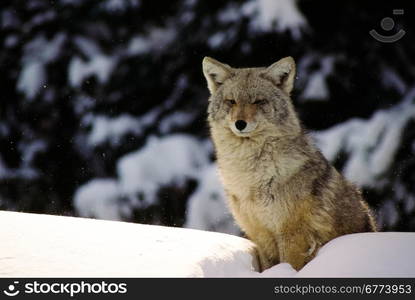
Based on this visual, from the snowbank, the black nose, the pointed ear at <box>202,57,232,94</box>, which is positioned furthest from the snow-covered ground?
the pointed ear at <box>202,57,232,94</box>

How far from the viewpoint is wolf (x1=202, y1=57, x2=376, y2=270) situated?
160 inches

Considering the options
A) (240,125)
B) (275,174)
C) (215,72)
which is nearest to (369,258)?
(275,174)

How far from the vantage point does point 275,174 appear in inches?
162

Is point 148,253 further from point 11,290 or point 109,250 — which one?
point 11,290

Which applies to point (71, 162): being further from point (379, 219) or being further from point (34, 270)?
point (34, 270)

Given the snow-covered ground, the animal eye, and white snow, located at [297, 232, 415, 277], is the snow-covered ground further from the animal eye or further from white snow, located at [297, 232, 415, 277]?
the animal eye

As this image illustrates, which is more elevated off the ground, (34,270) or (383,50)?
(383,50)

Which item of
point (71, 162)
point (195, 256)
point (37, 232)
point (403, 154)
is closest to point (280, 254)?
point (195, 256)

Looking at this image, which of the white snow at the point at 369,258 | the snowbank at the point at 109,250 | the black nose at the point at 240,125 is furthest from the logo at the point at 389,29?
the snowbank at the point at 109,250

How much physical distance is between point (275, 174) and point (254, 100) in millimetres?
616

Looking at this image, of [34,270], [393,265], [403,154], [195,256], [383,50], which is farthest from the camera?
[383,50]

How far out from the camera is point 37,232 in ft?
11.5

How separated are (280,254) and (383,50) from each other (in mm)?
3092

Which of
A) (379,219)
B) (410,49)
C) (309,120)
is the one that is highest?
(410,49)
